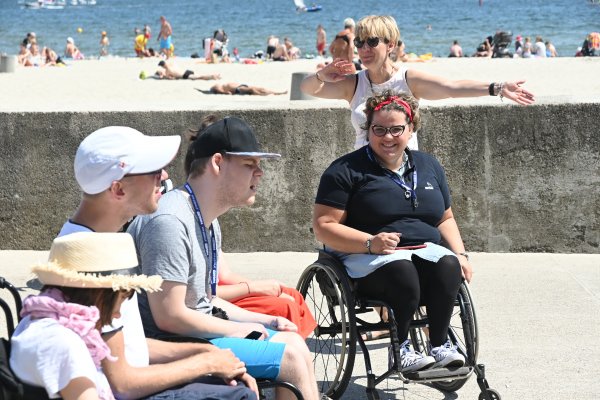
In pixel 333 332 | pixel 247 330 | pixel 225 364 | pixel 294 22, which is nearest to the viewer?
pixel 225 364

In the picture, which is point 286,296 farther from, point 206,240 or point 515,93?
point 515,93

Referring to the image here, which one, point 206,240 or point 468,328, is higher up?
point 206,240

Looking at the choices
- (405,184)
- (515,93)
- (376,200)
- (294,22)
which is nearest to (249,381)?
(376,200)

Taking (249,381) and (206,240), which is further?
(206,240)

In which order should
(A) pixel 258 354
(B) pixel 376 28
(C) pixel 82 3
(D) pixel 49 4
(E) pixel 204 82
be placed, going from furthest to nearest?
(C) pixel 82 3 → (D) pixel 49 4 → (E) pixel 204 82 → (B) pixel 376 28 → (A) pixel 258 354

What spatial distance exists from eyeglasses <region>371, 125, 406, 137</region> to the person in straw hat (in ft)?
7.15

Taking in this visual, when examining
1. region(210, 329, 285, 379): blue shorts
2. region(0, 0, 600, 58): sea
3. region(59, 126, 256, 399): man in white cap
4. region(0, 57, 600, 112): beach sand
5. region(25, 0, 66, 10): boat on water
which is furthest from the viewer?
region(25, 0, 66, 10): boat on water

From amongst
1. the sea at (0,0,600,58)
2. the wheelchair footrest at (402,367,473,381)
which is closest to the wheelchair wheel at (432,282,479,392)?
the wheelchair footrest at (402,367,473,381)

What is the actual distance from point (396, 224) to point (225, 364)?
1784 millimetres

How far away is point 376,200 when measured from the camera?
4.99 m

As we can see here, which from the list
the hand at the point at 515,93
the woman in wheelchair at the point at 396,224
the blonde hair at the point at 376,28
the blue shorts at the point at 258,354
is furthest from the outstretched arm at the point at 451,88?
the blue shorts at the point at 258,354

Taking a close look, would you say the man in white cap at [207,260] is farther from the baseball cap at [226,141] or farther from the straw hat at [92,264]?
the straw hat at [92,264]

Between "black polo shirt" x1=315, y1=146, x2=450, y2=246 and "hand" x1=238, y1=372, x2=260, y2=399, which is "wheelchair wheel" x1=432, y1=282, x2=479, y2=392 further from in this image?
"hand" x1=238, y1=372, x2=260, y2=399

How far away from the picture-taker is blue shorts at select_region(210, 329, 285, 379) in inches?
146
